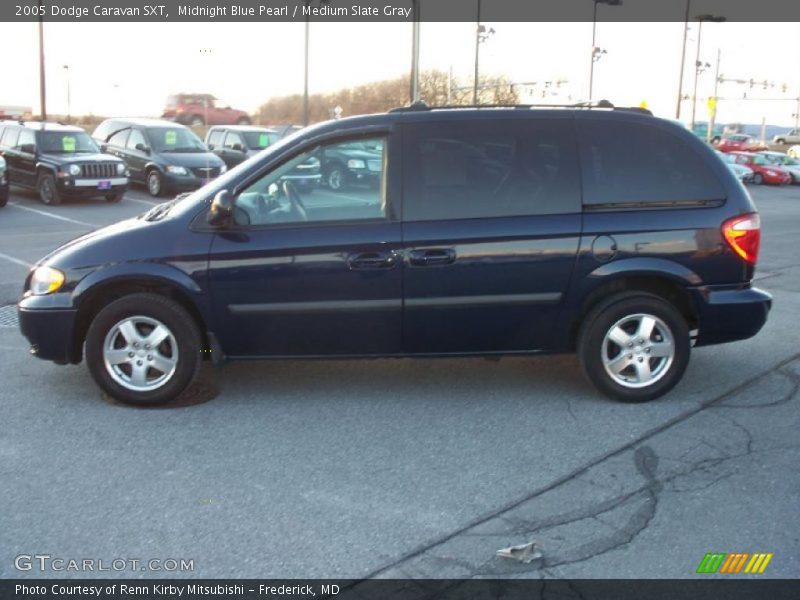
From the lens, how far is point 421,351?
5586 millimetres

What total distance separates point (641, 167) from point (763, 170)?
121ft

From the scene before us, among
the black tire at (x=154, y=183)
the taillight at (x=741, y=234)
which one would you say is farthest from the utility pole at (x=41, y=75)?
the taillight at (x=741, y=234)

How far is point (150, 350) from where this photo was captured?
18.0ft

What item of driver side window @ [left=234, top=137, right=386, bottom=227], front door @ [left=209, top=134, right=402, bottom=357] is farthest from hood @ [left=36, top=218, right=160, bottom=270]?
driver side window @ [left=234, top=137, right=386, bottom=227]

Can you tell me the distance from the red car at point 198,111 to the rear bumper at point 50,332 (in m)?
42.0

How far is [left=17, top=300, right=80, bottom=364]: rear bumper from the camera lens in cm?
548

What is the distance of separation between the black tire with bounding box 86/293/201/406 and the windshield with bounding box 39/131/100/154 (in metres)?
15.0

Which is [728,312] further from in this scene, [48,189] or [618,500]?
[48,189]

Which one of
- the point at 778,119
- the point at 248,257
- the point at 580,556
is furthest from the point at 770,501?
the point at 778,119

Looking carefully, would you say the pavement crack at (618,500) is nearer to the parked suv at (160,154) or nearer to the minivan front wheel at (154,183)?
the parked suv at (160,154)

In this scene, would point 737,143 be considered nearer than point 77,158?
No

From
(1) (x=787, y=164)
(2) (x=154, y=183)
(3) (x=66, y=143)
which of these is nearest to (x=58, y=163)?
(3) (x=66, y=143)

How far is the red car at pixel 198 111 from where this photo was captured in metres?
46.8
